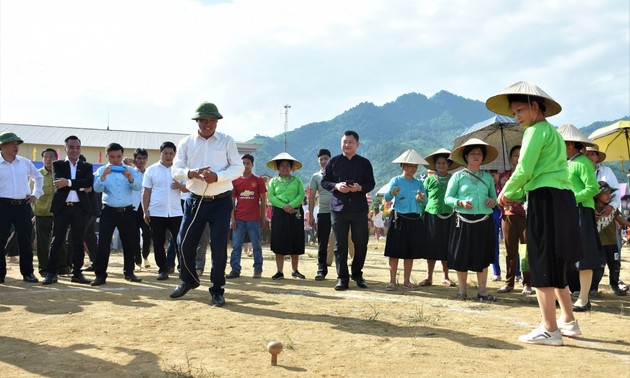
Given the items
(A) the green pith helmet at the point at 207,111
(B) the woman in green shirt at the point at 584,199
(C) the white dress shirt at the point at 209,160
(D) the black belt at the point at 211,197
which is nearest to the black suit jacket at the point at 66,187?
(C) the white dress shirt at the point at 209,160

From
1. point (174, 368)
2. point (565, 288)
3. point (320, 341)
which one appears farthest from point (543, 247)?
point (174, 368)

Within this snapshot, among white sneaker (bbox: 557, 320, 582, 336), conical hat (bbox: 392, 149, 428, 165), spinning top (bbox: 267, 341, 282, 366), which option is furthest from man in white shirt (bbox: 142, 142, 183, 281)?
white sneaker (bbox: 557, 320, 582, 336)

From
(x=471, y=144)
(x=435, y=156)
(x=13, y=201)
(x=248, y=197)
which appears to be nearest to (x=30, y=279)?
(x=13, y=201)

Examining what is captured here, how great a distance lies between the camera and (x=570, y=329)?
4.96 meters

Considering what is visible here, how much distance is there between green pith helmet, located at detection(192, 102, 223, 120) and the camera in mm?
6547

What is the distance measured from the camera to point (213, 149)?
22.1ft

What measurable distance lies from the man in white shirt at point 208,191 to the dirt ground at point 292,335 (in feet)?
1.38

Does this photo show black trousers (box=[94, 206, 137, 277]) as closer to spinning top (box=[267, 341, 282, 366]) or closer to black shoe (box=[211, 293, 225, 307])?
black shoe (box=[211, 293, 225, 307])

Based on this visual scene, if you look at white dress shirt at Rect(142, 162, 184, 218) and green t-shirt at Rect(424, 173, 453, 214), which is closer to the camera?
green t-shirt at Rect(424, 173, 453, 214)

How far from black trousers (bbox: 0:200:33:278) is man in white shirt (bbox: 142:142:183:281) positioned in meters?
1.72

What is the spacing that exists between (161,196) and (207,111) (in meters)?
2.97

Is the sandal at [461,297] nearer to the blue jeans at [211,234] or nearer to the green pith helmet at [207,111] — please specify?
the blue jeans at [211,234]

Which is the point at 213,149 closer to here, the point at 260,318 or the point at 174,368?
the point at 260,318

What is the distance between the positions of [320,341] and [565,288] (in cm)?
218
